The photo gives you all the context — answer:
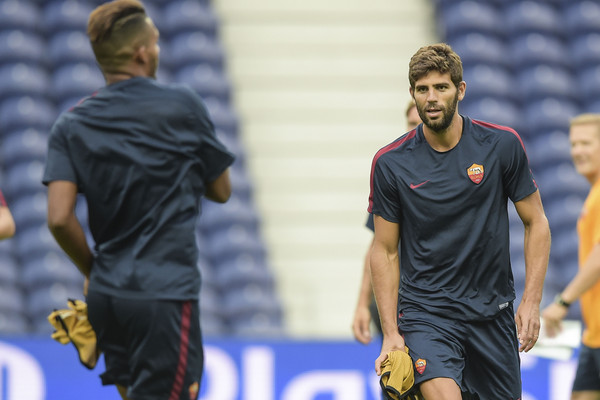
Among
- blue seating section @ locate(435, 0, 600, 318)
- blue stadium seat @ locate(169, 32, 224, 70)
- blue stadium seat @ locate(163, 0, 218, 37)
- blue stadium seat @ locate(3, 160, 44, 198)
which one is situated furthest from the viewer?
blue stadium seat @ locate(163, 0, 218, 37)

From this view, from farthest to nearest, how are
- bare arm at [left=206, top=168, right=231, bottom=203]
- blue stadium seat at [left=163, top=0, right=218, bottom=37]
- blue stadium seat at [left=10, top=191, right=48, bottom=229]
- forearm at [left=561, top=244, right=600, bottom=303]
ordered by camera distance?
blue stadium seat at [left=163, top=0, right=218, bottom=37] < blue stadium seat at [left=10, top=191, right=48, bottom=229] < forearm at [left=561, top=244, right=600, bottom=303] < bare arm at [left=206, top=168, right=231, bottom=203]

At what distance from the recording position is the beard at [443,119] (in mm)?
3523

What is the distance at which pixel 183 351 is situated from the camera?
10.8 feet

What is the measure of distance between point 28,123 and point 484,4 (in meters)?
4.90

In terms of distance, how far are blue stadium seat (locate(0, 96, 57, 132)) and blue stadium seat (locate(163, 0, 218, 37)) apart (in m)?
1.62

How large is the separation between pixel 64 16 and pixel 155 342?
7345 mm

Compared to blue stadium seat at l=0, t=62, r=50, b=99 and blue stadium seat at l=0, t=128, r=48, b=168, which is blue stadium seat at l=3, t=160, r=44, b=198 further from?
blue stadium seat at l=0, t=62, r=50, b=99

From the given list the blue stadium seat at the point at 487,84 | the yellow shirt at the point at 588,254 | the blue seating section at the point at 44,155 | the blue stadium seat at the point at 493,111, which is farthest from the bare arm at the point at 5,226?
the blue stadium seat at the point at 487,84

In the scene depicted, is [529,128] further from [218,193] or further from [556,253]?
[218,193]

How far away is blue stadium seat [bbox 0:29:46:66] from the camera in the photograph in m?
9.74

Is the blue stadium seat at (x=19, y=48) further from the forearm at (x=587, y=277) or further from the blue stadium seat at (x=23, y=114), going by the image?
Answer: the forearm at (x=587, y=277)

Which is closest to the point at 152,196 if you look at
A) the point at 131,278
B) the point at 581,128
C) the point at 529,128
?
the point at 131,278

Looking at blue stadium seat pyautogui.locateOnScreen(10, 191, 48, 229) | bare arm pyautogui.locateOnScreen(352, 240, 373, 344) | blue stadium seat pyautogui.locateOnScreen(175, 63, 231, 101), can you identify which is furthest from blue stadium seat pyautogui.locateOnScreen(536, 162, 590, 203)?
bare arm pyautogui.locateOnScreen(352, 240, 373, 344)

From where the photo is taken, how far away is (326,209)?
9789 millimetres
